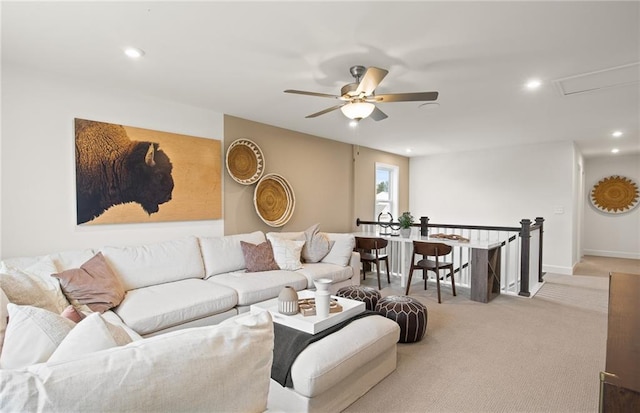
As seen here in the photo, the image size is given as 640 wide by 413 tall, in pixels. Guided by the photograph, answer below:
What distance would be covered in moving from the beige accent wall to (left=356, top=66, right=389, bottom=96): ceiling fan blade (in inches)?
88.9

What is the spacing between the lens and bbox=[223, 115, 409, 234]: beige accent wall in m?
4.30

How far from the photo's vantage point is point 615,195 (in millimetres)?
7559

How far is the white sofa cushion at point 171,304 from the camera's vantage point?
2.37m

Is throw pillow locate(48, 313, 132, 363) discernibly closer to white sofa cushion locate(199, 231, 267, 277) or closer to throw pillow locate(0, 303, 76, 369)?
throw pillow locate(0, 303, 76, 369)

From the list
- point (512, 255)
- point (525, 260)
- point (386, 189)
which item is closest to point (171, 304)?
point (525, 260)

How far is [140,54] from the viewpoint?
2.47 metres

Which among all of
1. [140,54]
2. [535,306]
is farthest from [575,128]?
[140,54]

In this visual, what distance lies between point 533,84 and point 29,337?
3.89 m

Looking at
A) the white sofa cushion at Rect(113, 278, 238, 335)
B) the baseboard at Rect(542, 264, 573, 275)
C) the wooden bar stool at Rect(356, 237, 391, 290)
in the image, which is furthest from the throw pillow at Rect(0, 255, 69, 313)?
the baseboard at Rect(542, 264, 573, 275)

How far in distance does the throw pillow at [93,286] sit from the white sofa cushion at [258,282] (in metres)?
0.90

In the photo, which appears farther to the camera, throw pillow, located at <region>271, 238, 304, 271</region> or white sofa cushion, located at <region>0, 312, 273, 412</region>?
throw pillow, located at <region>271, 238, 304, 271</region>

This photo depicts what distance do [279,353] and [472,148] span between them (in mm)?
5952

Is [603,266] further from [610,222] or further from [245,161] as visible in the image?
[245,161]

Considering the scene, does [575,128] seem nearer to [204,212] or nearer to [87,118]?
[204,212]
